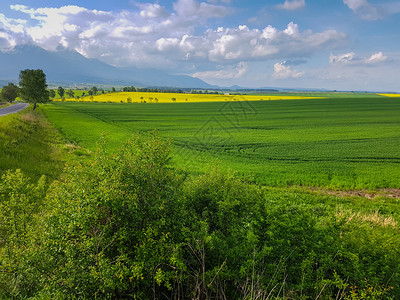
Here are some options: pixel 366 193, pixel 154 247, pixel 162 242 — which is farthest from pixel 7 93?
pixel 366 193

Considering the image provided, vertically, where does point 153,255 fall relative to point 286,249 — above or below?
above

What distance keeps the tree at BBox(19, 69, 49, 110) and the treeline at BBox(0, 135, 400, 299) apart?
221 ft

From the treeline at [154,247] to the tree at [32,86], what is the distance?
67.2 m

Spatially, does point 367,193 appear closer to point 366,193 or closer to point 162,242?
point 366,193

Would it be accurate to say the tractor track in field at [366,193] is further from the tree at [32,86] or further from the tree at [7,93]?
the tree at [7,93]

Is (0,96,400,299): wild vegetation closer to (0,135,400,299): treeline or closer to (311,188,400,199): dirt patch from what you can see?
(0,135,400,299): treeline

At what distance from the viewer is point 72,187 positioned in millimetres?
5680

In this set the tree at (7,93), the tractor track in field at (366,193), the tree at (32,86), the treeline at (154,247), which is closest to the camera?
the treeline at (154,247)

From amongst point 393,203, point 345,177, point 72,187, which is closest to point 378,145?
point 345,177

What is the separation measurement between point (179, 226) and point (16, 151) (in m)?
15.1

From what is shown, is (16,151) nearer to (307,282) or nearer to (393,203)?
(307,282)

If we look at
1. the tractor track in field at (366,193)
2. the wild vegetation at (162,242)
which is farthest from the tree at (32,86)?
the tractor track in field at (366,193)

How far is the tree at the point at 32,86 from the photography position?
5775 centimetres

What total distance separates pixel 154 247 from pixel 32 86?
70.5m
